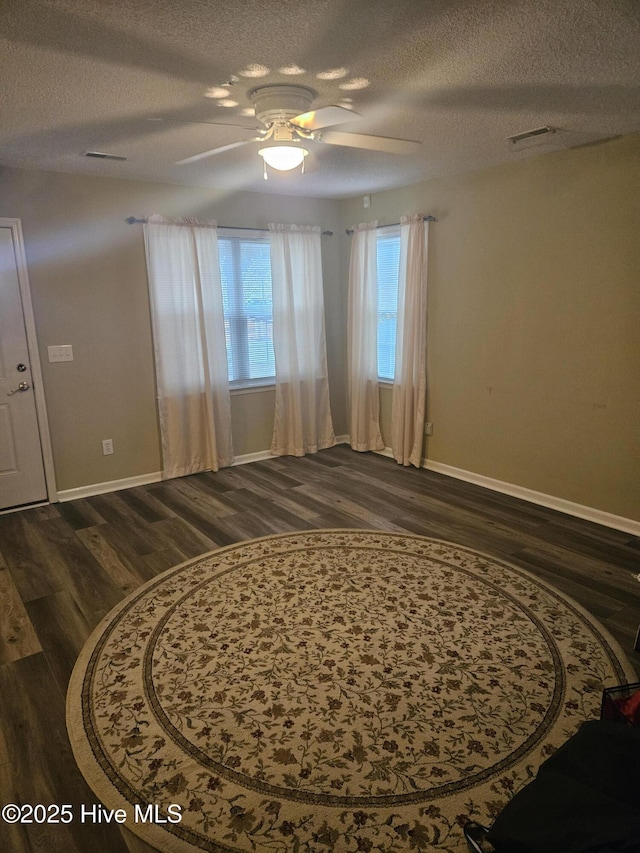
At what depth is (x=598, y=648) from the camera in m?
2.41

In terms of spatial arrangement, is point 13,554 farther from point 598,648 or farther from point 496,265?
point 496,265

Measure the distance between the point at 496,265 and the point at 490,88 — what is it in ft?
5.96

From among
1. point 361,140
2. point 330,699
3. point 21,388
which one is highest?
point 361,140

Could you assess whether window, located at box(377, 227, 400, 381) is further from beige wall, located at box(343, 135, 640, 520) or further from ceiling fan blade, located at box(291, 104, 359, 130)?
ceiling fan blade, located at box(291, 104, 359, 130)

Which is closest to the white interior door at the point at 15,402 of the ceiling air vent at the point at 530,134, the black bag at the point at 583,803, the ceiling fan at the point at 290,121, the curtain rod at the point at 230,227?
the curtain rod at the point at 230,227

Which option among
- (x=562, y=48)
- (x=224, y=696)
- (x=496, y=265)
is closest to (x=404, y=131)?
(x=562, y=48)

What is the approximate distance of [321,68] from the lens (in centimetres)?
222

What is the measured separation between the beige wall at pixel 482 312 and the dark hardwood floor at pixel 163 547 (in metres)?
0.41

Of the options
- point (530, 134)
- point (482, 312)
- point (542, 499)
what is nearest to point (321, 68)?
point (530, 134)

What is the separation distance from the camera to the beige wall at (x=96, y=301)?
4.04 m

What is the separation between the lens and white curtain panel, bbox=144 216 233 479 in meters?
4.55

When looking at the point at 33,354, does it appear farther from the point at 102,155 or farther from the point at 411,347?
the point at 411,347

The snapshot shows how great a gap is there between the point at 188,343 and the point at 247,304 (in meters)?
0.74

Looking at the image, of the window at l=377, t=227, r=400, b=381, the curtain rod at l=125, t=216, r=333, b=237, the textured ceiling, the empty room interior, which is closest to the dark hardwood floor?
the empty room interior
